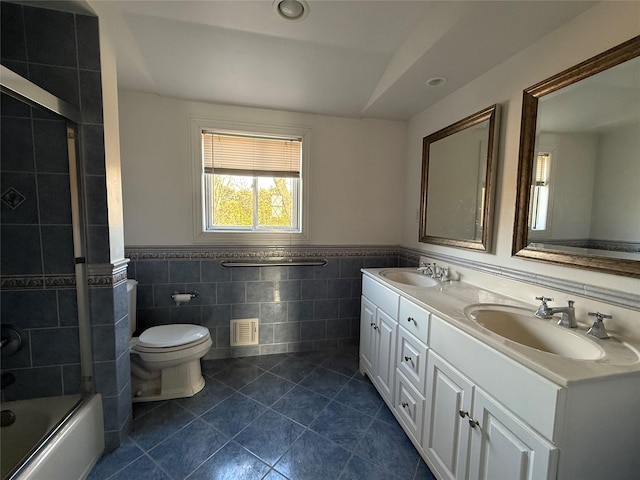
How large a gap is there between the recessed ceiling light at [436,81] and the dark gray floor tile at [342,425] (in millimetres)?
2238

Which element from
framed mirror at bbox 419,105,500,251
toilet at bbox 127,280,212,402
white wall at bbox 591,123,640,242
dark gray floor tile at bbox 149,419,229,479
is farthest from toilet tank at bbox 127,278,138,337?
white wall at bbox 591,123,640,242

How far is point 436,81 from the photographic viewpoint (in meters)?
1.81

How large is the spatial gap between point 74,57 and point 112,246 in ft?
3.13

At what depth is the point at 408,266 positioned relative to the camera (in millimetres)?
2551

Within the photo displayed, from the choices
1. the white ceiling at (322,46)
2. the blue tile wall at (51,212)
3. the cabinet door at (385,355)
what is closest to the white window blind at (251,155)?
the white ceiling at (322,46)

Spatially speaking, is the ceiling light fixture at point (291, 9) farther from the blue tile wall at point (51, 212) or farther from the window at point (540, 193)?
the window at point (540, 193)

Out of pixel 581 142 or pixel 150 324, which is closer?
pixel 581 142

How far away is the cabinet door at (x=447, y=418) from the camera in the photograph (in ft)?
3.70

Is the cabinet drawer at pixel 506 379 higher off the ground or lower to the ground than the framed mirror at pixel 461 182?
lower

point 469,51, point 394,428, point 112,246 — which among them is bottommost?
point 394,428

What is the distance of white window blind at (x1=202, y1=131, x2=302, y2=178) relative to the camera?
2.35 meters

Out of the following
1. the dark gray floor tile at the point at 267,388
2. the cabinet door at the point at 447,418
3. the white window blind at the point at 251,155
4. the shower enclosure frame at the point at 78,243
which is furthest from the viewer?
the white window blind at the point at 251,155

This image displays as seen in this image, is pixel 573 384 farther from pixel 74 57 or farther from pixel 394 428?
pixel 74 57

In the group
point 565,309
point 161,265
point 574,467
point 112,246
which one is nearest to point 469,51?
point 565,309
